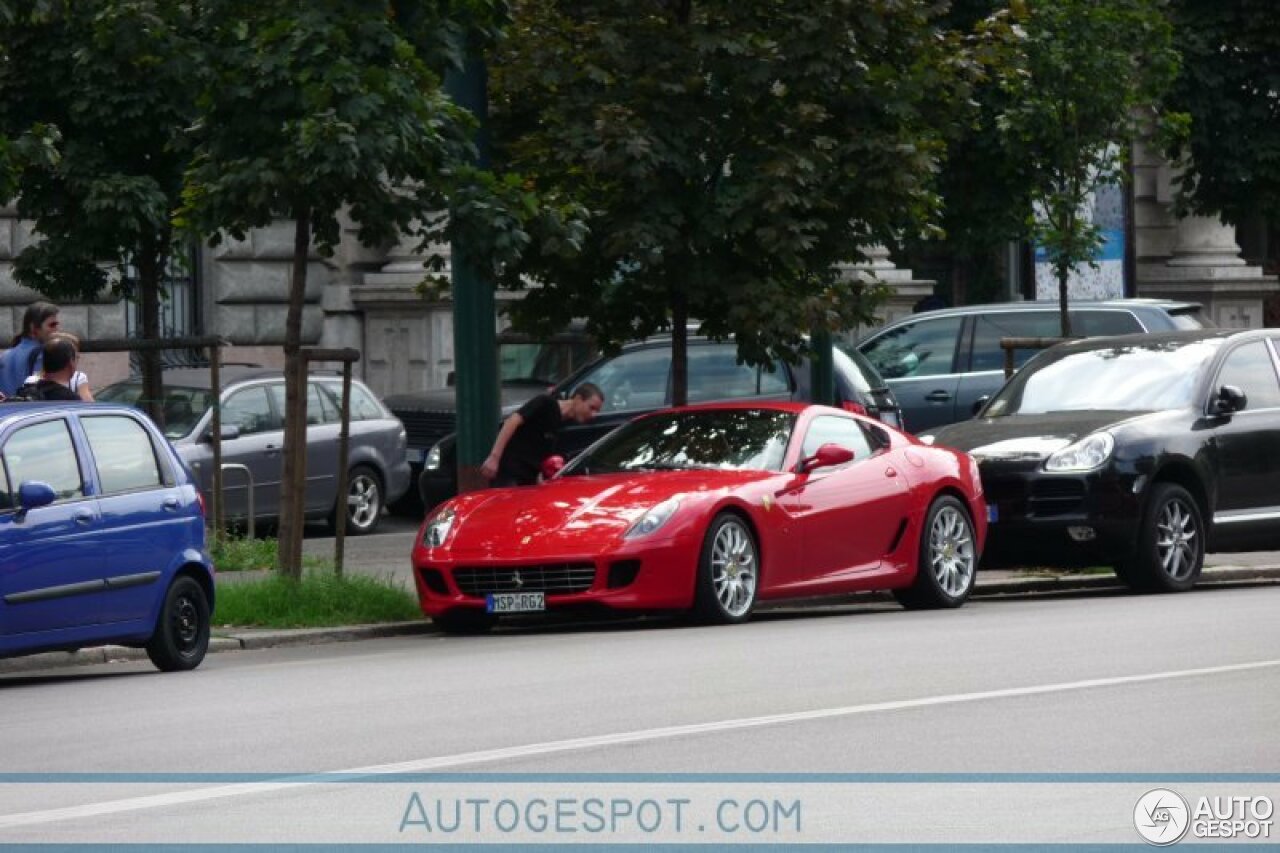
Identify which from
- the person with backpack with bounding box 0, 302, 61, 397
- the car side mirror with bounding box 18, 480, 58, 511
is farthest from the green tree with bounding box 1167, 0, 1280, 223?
the car side mirror with bounding box 18, 480, 58, 511

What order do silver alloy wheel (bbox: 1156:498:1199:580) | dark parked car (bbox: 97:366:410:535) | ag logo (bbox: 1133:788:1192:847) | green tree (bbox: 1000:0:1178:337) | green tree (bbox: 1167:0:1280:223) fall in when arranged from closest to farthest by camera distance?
ag logo (bbox: 1133:788:1192:847)
silver alloy wheel (bbox: 1156:498:1199:580)
dark parked car (bbox: 97:366:410:535)
green tree (bbox: 1000:0:1178:337)
green tree (bbox: 1167:0:1280:223)

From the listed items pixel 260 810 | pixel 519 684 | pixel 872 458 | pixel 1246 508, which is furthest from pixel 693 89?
pixel 260 810

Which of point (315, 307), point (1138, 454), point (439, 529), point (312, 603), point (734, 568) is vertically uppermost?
point (315, 307)

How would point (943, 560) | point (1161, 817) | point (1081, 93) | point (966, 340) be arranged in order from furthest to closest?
1. point (966, 340)
2. point (1081, 93)
3. point (943, 560)
4. point (1161, 817)

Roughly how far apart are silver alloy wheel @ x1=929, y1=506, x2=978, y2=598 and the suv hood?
0.91m

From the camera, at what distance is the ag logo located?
788 cm

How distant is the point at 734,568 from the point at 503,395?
33.0ft

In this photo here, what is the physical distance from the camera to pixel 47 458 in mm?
13867

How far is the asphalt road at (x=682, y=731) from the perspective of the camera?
843 centimetres

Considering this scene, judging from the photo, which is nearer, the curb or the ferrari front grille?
the curb

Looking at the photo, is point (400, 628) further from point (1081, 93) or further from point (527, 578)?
point (1081, 93)

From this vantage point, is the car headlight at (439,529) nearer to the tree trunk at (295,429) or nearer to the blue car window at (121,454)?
the tree trunk at (295,429)

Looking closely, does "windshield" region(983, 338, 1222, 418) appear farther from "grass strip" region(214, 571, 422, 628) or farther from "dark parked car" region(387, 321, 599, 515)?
"dark parked car" region(387, 321, 599, 515)

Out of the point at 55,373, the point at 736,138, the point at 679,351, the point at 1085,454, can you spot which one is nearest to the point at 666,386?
the point at 679,351
